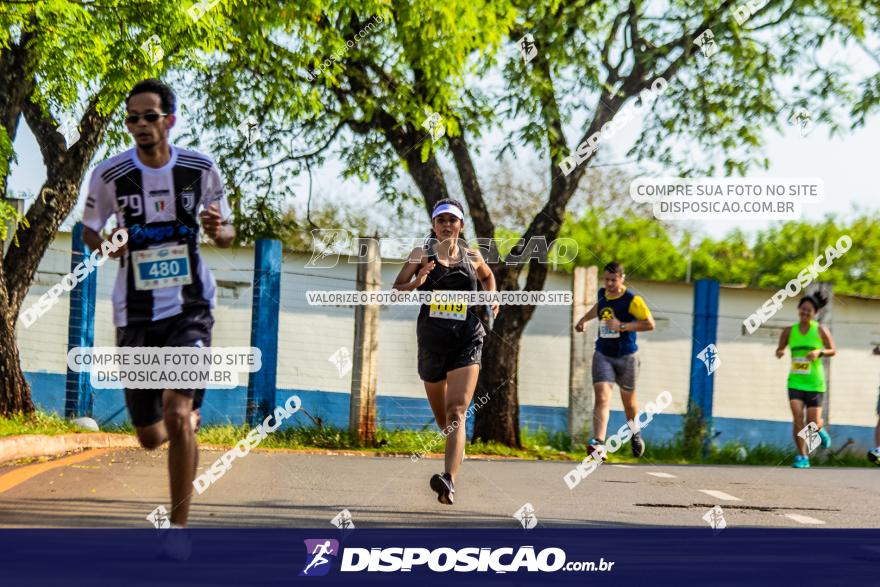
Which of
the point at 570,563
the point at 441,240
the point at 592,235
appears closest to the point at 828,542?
the point at 570,563

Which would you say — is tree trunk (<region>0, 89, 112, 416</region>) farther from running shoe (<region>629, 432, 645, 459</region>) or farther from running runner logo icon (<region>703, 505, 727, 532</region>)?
running runner logo icon (<region>703, 505, 727, 532</region>)

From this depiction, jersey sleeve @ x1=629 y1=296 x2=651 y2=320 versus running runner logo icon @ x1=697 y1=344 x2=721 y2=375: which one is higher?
jersey sleeve @ x1=629 y1=296 x2=651 y2=320

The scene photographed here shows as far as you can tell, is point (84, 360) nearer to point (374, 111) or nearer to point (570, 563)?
point (374, 111)

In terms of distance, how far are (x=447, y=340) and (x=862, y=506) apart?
3.32m

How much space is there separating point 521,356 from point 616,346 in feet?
19.6

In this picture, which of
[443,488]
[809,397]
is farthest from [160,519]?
[809,397]

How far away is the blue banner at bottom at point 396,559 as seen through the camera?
11.7 feet

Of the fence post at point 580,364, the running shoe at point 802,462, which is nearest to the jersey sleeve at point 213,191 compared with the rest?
the running shoe at point 802,462

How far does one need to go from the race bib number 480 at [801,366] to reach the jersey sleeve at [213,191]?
24.3 ft

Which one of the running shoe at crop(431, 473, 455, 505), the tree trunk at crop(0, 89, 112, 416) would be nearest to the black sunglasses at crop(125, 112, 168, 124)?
the running shoe at crop(431, 473, 455, 505)

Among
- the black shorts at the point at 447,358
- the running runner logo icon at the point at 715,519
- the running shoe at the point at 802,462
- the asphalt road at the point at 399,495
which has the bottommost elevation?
the running shoe at the point at 802,462

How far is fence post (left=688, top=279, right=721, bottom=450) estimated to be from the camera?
523 inches

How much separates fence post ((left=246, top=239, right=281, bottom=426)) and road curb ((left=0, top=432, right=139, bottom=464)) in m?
2.02

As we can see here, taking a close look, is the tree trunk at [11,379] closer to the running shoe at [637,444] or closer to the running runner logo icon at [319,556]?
the running shoe at [637,444]
